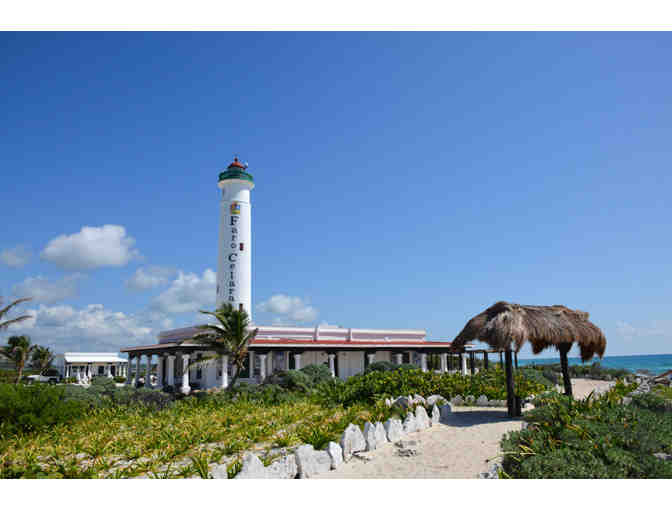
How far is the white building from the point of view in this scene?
27.4 meters

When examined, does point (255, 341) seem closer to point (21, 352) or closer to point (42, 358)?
point (21, 352)

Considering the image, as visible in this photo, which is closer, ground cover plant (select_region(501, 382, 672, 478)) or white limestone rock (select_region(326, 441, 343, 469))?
ground cover plant (select_region(501, 382, 672, 478))

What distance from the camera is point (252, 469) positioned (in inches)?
277

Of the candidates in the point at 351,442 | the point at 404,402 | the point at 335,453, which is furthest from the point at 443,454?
the point at 404,402

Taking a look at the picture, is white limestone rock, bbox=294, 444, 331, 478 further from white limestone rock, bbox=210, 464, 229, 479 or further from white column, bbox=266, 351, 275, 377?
white column, bbox=266, 351, 275, 377

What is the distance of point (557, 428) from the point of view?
26.6 feet

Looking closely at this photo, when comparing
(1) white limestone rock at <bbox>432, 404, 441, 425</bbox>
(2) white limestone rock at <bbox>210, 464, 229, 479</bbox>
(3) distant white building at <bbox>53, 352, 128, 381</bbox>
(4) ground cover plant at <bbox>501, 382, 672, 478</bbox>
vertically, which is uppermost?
(4) ground cover plant at <bbox>501, 382, 672, 478</bbox>

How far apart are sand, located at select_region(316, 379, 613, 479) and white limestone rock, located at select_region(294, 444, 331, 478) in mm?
150

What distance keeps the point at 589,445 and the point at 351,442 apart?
14.3 ft

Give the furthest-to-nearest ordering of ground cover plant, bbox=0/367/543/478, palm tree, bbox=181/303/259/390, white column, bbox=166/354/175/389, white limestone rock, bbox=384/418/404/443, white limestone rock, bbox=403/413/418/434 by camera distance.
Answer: white column, bbox=166/354/175/389
palm tree, bbox=181/303/259/390
white limestone rock, bbox=403/413/418/434
white limestone rock, bbox=384/418/404/443
ground cover plant, bbox=0/367/543/478

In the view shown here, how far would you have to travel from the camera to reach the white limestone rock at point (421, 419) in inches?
460

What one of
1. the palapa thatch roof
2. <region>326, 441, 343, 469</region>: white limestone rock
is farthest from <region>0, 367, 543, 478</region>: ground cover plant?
the palapa thatch roof
